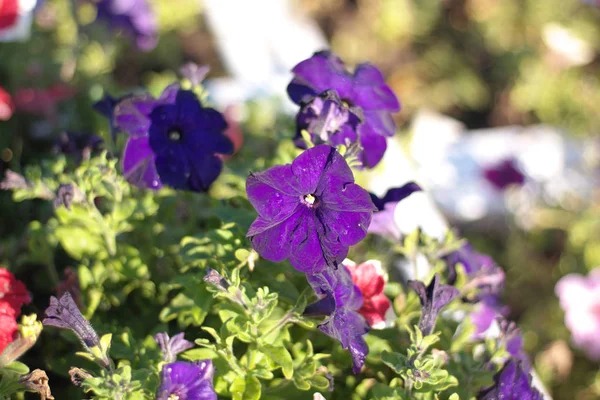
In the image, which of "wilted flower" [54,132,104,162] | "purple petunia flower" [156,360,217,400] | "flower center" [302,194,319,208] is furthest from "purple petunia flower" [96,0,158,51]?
"purple petunia flower" [156,360,217,400]

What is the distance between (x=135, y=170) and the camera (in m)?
1.26

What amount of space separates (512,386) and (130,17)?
1.80 m

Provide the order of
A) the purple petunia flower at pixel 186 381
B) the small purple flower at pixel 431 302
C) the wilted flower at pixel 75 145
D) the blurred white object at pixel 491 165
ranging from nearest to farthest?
the purple petunia flower at pixel 186 381 → the small purple flower at pixel 431 302 → the wilted flower at pixel 75 145 → the blurred white object at pixel 491 165

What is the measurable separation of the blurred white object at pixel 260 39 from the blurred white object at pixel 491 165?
26.6 inches

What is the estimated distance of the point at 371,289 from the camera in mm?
1195

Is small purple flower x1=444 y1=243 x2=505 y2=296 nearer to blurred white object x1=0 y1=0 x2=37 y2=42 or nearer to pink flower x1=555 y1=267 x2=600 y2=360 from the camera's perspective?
pink flower x1=555 y1=267 x2=600 y2=360

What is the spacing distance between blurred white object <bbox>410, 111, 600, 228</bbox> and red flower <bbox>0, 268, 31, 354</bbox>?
68.2 inches

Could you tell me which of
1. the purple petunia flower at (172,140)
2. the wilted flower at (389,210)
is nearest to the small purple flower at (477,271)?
the wilted flower at (389,210)

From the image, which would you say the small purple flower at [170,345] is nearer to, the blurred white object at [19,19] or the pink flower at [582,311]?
the blurred white object at [19,19]

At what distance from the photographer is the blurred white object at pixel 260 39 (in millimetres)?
2727

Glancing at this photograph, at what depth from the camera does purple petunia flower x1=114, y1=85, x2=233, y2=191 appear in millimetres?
1261

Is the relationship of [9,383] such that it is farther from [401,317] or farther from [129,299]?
[401,317]

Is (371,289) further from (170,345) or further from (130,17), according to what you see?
(130,17)

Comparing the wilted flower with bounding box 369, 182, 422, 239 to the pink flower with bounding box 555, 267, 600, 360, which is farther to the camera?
the pink flower with bounding box 555, 267, 600, 360
